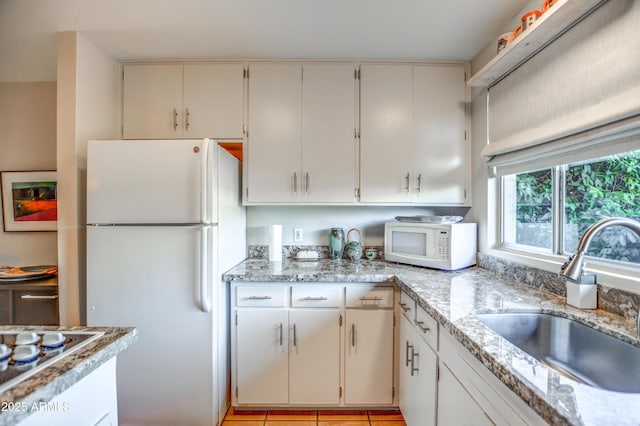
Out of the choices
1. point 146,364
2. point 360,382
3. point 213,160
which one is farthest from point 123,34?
point 360,382

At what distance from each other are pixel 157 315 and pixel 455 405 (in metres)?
1.51

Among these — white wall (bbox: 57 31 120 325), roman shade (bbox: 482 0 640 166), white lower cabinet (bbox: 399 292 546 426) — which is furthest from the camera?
white wall (bbox: 57 31 120 325)

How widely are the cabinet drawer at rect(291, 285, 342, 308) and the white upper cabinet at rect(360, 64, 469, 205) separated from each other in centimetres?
71

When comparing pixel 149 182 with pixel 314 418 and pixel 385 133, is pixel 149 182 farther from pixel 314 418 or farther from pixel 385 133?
pixel 314 418

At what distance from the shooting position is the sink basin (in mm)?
900

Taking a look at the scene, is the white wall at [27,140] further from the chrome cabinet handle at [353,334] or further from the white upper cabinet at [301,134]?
the chrome cabinet handle at [353,334]

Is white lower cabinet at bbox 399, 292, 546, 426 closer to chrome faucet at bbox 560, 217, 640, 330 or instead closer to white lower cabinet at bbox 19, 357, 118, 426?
chrome faucet at bbox 560, 217, 640, 330

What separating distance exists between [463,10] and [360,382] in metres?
2.25

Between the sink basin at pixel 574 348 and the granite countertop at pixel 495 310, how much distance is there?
31 mm

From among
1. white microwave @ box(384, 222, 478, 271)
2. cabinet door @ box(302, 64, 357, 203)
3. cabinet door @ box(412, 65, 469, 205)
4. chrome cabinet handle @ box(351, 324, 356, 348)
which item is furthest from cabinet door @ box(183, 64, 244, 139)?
chrome cabinet handle @ box(351, 324, 356, 348)

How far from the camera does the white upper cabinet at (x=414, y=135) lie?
209 centimetres

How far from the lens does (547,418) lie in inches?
23.2

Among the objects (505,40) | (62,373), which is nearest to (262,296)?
(62,373)

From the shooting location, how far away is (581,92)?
118 cm
